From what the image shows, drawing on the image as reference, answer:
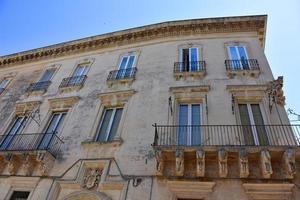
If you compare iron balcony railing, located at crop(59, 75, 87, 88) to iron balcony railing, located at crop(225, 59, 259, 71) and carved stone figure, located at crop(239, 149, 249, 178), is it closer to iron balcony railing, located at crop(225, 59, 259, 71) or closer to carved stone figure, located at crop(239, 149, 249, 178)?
iron balcony railing, located at crop(225, 59, 259, 71)

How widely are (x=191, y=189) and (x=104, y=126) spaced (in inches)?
200

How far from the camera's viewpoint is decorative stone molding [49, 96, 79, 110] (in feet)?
42.3

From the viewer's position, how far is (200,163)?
811 centimetres

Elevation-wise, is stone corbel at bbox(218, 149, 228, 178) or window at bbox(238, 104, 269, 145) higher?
window at bbox(238, 104, 269, 145)

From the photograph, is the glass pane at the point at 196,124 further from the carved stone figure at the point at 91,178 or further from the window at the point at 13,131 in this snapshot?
the window at the point at 13,131

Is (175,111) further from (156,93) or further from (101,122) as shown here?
(101,122)

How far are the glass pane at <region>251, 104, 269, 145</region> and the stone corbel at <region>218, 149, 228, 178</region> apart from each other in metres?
2.05

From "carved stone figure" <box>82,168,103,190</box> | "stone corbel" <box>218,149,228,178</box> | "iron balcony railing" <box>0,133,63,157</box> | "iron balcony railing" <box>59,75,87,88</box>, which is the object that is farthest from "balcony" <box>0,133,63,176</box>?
"stone corbel" <box>218,149,228,178</box>

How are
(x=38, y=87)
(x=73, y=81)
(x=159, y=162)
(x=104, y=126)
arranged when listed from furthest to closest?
(x=38, y=87) < (x=73, y=81) < (x=104, y=126) < (x=159, y=162)

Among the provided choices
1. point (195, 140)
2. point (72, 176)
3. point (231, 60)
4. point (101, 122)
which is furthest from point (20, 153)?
point (231, 60)

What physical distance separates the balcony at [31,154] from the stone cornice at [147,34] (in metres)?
7.46

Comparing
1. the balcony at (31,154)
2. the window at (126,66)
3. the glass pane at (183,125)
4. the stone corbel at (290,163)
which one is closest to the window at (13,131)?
the balcony at (31,154)

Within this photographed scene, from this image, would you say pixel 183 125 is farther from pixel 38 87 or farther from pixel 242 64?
pixel 38 87

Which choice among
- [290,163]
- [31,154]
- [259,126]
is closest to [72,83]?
[31,154]
